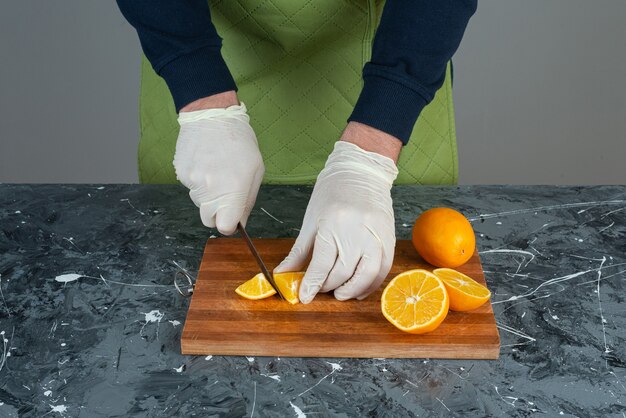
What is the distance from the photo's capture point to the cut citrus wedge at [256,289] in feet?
3.91

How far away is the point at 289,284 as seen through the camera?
47.6 inches

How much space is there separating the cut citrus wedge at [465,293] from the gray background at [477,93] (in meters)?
1.64

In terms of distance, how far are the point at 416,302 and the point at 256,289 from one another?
0.79ft

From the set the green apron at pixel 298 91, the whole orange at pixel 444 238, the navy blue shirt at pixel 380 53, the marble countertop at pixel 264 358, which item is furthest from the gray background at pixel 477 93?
the whole orange at pixel 444 238

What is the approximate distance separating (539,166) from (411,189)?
1512mm

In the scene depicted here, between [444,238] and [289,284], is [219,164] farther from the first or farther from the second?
[444,238]

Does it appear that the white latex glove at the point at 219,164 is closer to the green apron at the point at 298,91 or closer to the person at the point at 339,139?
the person at the point at 339,139

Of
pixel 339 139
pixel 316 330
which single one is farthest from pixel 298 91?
pixel 316 330

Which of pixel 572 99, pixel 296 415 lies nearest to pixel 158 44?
pixel 296 415

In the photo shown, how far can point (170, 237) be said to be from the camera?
1.44 meters

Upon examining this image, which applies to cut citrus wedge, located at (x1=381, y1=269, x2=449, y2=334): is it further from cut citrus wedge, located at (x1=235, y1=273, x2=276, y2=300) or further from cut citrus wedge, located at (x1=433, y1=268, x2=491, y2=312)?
cut citrus wedge, located at (x1=235, y1=273, x2=276, y2=300)

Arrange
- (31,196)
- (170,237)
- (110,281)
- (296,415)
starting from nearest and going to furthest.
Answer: (296,415) → (110,281) → (170,237) → (31,196)

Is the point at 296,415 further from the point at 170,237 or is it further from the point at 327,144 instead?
the point at 327,144

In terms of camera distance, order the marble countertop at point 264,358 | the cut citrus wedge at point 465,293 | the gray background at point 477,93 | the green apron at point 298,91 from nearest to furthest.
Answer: the marble countertop at point 264,358
the cut citrus wedge at point 465,293
the green apron at point 298,91
the gray background at point 477,93
